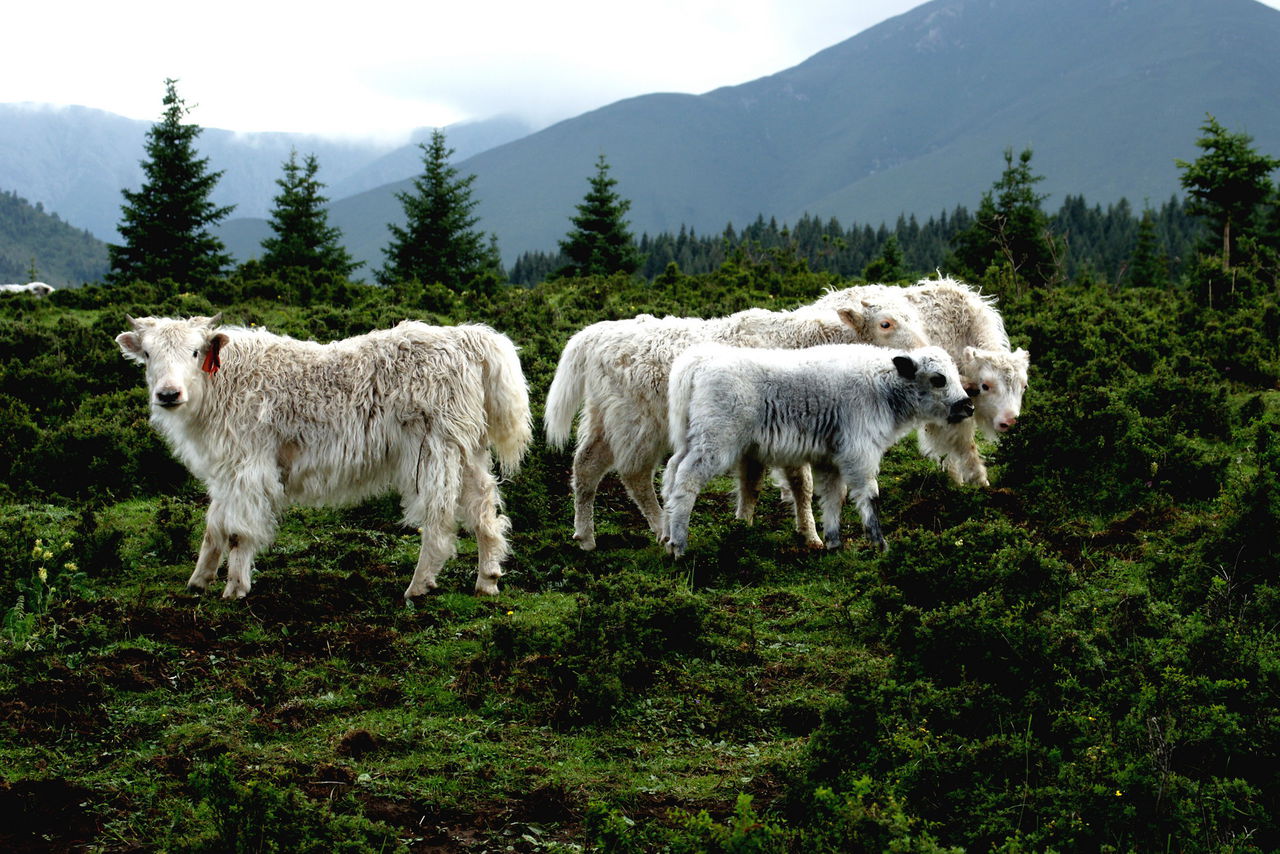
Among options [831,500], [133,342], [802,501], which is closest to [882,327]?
[802,501]

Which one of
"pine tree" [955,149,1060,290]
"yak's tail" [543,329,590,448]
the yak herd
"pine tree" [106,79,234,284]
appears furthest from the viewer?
"pine tree" [955,149,1060,290]

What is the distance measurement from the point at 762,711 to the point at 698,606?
1.13m

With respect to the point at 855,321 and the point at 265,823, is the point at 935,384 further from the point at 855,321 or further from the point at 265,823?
the point at 265,823

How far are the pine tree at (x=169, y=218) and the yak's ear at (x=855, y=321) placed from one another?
2169cm

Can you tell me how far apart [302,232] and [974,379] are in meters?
29.7

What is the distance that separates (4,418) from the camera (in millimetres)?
12648

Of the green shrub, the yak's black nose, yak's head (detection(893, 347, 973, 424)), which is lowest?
the green shrub

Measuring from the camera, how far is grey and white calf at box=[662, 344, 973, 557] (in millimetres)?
9172

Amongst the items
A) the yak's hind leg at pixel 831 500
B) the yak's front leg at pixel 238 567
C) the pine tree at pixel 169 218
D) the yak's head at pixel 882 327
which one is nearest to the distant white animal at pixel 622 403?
the yak's hind leg at pixel 831 500

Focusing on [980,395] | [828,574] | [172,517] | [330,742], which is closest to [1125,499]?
[980,395]

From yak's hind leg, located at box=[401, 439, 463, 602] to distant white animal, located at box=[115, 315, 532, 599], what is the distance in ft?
0.03

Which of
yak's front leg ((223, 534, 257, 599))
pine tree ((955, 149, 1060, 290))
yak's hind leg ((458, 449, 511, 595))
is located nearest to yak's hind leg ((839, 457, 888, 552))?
yak's hind leg ((458, 449, 511, 595))

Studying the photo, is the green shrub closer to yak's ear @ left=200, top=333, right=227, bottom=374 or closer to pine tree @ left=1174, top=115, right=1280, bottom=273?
yak's ear @ left=200, top=333, right=227, bottom=374

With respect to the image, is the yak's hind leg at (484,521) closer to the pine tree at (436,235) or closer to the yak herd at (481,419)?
the yak herd at (481,419)
